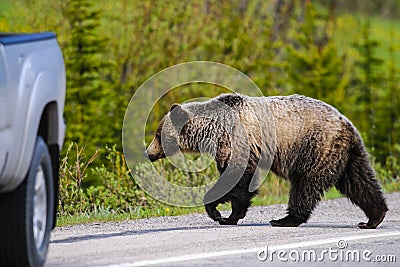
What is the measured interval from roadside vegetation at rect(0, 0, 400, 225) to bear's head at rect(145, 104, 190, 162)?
Answer: 1.71 m

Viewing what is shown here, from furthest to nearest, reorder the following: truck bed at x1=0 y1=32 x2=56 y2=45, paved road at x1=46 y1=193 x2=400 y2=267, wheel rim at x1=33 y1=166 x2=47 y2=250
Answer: paved road at x1=46 y1=193 x2=400 y2=267, wheel rim at x1=33 y1=166 x2=47 y2=250, truck bed at x1=0 y1=32 x2=56 y2=45

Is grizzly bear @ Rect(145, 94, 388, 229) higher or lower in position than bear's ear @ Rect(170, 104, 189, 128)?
lower

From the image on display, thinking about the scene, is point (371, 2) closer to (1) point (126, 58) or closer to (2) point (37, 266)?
(1) point (126, 58)

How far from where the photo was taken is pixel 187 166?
12672 mm

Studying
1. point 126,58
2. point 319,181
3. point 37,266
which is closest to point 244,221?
point 319,181

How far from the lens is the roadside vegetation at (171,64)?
45.2 feet

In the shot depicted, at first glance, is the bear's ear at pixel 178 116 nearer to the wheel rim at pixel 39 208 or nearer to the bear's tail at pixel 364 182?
the bear's tail at pixel 364 182

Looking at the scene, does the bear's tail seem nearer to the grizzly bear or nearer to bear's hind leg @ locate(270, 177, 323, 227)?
the grizzly bear

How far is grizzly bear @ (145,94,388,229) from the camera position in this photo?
355 inches

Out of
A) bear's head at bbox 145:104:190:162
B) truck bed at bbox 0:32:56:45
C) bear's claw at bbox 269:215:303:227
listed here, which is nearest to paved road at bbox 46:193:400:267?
bear's claw at bbox 269:215:303:227

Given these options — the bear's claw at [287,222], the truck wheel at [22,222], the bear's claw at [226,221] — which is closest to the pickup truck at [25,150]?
the truck wheel at [22,222]

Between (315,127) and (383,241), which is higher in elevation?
(315,127)

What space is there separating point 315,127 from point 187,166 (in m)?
3.86

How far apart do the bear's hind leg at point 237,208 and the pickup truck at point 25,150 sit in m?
3.09
